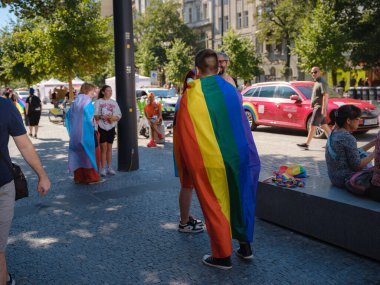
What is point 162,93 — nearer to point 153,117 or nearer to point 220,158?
point 153,117

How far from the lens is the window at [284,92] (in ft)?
44.7

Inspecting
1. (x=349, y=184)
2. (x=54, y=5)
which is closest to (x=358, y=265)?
(x=349, y=184)

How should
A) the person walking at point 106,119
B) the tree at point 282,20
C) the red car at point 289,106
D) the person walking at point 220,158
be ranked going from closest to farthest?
the person walking at point 220,158 < the person walking at point 106,119 < the red car at point 289,106 < the tree at point 282,20

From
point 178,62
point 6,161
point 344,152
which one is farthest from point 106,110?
point 178,62

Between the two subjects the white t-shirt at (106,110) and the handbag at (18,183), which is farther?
the white t-shirt at (106,110)

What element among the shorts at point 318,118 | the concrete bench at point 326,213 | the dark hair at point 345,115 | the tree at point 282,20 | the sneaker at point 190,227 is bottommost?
the sneaker at point 190,227

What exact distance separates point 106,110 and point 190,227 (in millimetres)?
3673

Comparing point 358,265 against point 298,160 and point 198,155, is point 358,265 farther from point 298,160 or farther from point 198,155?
point 298,160

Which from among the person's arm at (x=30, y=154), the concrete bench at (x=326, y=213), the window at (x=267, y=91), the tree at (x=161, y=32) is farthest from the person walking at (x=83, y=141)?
the tree at (x=161, y=32)

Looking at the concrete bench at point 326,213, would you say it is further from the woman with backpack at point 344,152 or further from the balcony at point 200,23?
the balcony at point 200,23

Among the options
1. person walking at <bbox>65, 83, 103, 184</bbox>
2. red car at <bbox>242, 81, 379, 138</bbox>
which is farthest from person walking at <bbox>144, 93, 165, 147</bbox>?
person walking at <bbox>65, 83, 103, 184</bbox>

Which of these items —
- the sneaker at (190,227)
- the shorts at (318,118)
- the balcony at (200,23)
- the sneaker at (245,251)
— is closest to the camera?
the sneaker at (245,251)

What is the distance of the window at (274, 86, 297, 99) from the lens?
44.7 feet

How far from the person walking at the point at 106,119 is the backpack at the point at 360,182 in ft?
15.0
